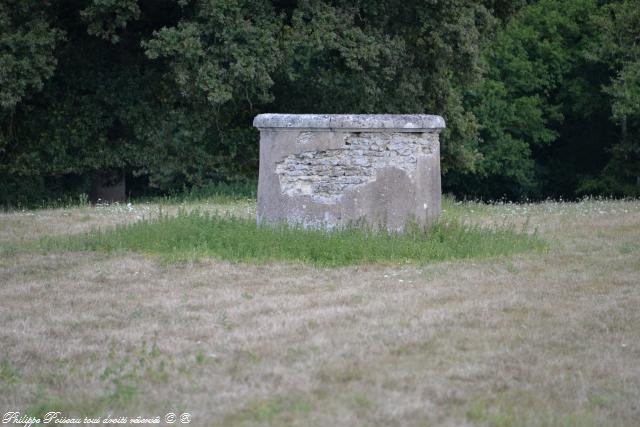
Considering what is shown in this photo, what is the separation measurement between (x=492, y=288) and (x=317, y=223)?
3078mm

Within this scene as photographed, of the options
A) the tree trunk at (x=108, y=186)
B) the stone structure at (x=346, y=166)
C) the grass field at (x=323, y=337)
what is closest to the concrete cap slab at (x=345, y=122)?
the stone structure at (x=346, y=166)

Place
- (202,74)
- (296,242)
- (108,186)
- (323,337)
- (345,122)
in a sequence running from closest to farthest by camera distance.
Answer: (323,337)
(296,242)
(345,122)
(202,74)
(108,186)

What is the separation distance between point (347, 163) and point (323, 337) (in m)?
4.70

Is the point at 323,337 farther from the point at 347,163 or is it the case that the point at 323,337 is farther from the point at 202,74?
the point at 202,74

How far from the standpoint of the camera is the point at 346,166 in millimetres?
11758

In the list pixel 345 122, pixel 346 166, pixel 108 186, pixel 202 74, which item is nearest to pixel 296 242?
pixel 346 166

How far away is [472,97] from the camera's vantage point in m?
34.8

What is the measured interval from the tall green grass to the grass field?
0.52ft

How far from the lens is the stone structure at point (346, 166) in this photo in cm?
1175

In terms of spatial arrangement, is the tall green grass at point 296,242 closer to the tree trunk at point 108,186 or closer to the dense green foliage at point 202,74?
the dense green foliage at point 202,74

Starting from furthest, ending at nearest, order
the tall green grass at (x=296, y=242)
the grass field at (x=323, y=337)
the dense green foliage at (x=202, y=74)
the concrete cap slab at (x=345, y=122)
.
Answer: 1. the dense green foliage at (x=202, y=74)
2. the concrete cap slab at (x=345, y=122)
3. the tall green grass at (x=296, y=242)
4. the grass field at (x=323, y=337)

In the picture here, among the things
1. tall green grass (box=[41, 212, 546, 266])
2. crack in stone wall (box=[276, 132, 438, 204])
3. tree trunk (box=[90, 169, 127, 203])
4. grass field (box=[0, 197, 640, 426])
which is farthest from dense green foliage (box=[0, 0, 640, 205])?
grass field (box=[0, 197, 640, 426])

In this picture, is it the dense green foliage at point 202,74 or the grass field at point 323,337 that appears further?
the dense green foliage at point 202,74

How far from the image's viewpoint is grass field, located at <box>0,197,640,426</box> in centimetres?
574
